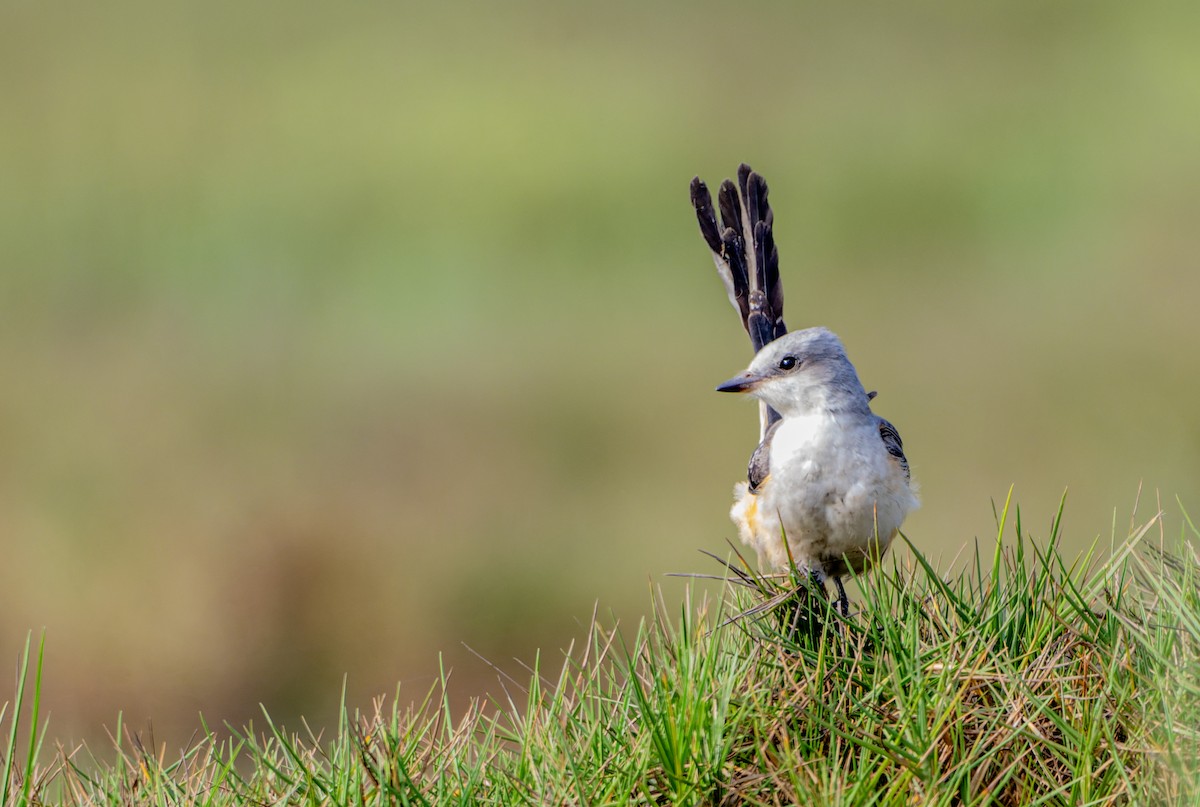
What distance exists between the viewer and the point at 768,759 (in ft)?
9.48

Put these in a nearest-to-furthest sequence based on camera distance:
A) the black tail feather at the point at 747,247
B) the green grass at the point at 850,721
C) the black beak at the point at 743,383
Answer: the green grass at the point at 850,721, the black beak at the point at 743,383, the black tail feather at the point at 747,247

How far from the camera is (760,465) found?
429 centimetres

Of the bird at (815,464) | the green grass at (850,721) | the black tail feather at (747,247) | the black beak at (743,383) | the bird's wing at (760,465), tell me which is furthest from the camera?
the black tail feather at (747,247)

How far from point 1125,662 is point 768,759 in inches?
32.4

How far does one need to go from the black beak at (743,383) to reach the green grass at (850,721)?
0.91 metres

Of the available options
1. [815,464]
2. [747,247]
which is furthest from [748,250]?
[815,464]

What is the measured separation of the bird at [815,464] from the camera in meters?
3.93

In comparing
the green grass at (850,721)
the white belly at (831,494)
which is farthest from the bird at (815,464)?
the green grass at (850,721)

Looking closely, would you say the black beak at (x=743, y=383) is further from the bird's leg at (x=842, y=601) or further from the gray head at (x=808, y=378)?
the bird's leg at (x=842, y=601)

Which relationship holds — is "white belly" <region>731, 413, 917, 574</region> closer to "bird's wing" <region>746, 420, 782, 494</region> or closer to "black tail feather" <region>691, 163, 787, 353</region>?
"bird's wing" <region>746, 420, 782, 494</region>

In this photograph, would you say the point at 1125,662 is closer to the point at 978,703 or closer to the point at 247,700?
the point at 978,703

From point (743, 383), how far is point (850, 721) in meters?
1.57

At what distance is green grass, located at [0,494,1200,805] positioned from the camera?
8.82 ft

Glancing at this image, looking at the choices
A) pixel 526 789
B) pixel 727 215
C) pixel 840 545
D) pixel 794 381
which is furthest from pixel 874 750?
pixel 727 215
